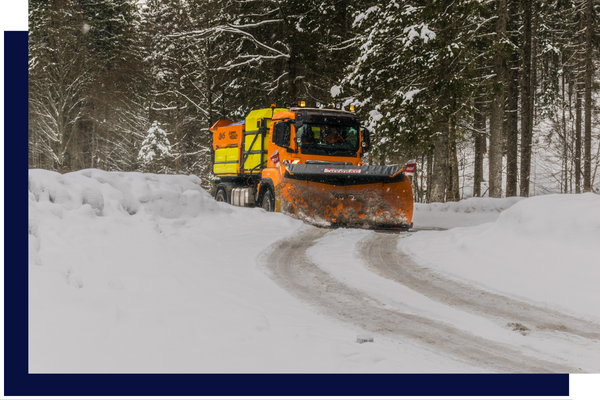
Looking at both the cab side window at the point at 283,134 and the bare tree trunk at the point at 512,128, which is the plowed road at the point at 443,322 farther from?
the bare tree trunk at the point at 512,128

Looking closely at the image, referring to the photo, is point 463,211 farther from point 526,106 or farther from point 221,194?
point 526,106

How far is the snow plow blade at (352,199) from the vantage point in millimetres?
12680

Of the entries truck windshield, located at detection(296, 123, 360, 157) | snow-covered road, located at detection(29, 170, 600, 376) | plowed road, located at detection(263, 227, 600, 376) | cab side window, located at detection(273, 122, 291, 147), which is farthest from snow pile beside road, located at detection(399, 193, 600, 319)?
cab side window, located at detection(273, 122, 291, 147)

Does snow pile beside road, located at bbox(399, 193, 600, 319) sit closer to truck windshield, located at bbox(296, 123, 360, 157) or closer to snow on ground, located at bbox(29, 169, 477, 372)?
snow on ground, located at bbox(29, 169, 477, 372)

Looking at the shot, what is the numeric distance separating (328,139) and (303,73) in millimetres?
8958

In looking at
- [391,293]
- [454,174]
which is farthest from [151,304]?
[454,174]

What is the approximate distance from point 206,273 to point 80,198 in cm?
217

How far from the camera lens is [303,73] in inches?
866

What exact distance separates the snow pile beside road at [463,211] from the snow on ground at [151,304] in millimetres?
8499

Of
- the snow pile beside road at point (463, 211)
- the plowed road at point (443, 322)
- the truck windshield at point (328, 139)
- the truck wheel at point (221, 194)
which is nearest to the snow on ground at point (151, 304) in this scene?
the plowed road at point (443, 322)

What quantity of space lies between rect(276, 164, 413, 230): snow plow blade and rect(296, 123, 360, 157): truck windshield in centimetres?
110

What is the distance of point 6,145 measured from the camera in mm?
2998

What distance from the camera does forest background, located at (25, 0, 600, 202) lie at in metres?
17.0

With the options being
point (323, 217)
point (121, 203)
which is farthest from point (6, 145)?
point (323, 217)
